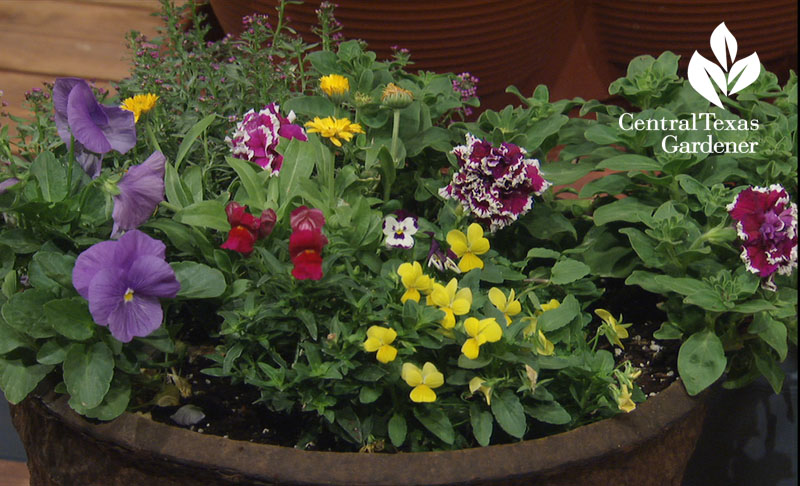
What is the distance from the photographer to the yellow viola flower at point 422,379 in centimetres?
103

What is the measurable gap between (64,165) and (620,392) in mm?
720

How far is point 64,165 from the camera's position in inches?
46.0

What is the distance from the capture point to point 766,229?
1141 millimetres

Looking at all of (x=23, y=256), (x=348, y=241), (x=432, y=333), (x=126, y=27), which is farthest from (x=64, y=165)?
(x=126, y=27)

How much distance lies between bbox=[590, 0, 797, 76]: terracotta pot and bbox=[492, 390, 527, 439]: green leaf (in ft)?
4.79

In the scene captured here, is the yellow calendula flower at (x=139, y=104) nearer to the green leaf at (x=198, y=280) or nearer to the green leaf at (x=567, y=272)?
the green leaf at (x=198, y=280)

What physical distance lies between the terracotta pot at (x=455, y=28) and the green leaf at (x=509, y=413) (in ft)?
3.92

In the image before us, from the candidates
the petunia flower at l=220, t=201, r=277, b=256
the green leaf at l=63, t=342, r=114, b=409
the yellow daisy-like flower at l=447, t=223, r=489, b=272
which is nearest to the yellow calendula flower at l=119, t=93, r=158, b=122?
the petunia flower at l=220, t=201, r=277, b=256

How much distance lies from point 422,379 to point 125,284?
333 mm

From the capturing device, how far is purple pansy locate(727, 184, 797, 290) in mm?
1146

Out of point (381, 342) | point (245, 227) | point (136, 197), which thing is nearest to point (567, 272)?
point (381, 342)

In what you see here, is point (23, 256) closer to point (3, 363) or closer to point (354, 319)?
point (3, 363)

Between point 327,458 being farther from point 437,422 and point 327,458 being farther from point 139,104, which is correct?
point 139,104

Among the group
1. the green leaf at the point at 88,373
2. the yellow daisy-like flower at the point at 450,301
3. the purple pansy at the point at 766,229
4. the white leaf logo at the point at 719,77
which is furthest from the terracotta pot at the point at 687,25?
the green leaf at the point at 88,373
